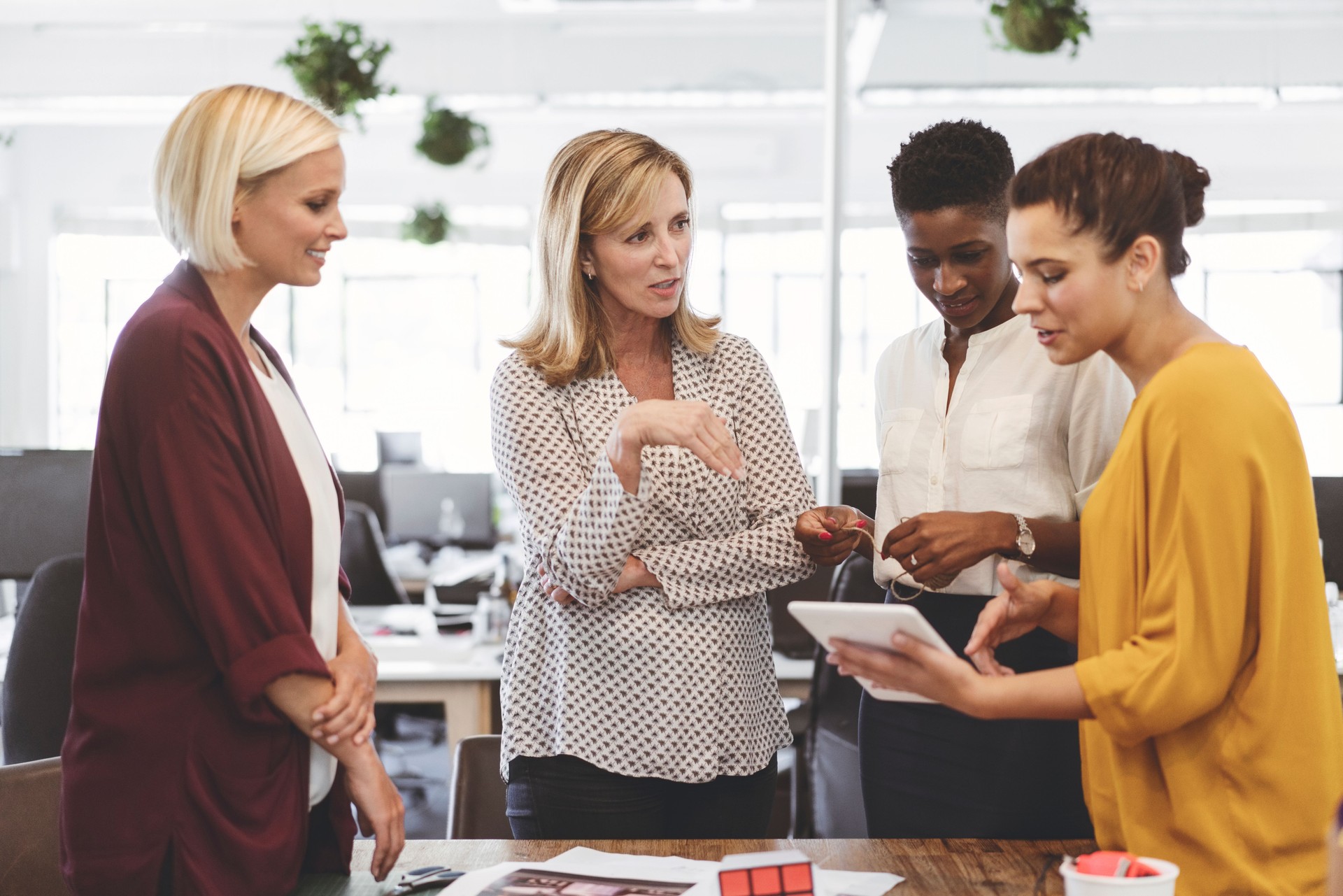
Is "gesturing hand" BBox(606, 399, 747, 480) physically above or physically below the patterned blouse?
above

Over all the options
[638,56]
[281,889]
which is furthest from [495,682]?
[638,56]

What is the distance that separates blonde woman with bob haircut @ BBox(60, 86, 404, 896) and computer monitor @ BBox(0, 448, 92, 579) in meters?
1.82

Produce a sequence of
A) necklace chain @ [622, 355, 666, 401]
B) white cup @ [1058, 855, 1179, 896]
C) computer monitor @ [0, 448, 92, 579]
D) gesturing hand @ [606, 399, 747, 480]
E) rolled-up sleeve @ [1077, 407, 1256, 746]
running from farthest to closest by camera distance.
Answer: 1. computer monitor @ [0, 448, 92, 579]
2. necklace chain @ [622, 355, 666, 401]
3. gesturing hand @ [606, 399, 747, 480]
4. rolled-up sleeve @ [1077, 407, 1256, 746]
5. white cup @ [1058, 855, 1179, 896]

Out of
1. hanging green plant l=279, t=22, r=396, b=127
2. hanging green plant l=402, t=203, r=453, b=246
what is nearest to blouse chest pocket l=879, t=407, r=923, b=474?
hanging green plant l=279, t=22, r=396, b=127

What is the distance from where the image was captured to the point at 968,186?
1.74m

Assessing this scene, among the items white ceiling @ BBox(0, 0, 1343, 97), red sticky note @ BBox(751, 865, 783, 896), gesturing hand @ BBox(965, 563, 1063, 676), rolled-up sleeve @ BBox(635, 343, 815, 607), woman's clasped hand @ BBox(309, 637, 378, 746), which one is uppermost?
white ceiling @ BBox(0, 0, 1343, 97)

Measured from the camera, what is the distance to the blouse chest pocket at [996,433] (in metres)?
1.71

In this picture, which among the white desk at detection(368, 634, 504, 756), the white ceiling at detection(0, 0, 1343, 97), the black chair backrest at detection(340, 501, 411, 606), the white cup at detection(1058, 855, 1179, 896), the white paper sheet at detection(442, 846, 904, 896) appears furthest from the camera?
the white ceiling at detection(0, 0, 1343, 97)

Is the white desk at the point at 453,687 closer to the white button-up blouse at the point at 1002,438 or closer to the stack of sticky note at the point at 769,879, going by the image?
the white button-up blouse at the point at 1002,438

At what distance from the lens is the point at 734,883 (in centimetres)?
119

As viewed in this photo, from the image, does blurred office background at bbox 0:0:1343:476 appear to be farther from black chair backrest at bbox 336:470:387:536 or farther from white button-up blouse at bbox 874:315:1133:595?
white button-up blouse at bbox 874:315:1133:595

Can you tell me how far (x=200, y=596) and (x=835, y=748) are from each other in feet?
5.50

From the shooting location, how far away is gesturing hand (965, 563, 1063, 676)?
1.41 metres

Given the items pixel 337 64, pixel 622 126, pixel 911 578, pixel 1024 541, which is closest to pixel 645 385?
pixel 911 578
